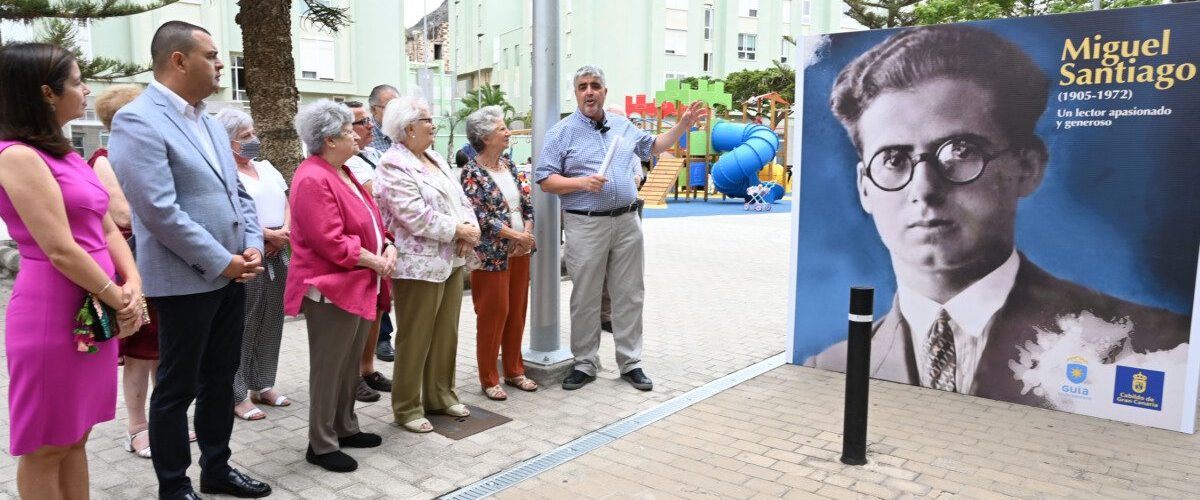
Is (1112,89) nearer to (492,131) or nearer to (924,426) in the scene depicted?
(924,426)

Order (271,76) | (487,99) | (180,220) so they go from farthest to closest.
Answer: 1. (487,99)
2. (271,76)
3. (180,220)

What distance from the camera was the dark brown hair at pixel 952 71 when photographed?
4680 millimetres

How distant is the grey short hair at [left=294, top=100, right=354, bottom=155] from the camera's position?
3676 mm

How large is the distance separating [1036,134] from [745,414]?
7.45ft

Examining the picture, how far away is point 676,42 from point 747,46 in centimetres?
543

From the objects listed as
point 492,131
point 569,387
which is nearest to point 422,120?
point 492,131

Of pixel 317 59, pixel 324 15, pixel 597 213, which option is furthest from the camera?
pixel 317 59

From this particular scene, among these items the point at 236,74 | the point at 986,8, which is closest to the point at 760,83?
the point at 986,8

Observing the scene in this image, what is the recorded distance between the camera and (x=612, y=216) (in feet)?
16.9

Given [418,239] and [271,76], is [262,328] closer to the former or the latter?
[418,239]

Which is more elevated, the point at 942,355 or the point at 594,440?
the point at 942,355

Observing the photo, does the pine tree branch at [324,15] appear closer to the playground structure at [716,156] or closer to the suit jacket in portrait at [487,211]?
the suit jacket in portrait at [487,211]

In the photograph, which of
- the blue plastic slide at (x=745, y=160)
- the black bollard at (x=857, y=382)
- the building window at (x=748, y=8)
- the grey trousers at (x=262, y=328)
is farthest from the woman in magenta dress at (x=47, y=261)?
the building window at (x=748, y=8)

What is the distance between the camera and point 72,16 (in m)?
11.8
